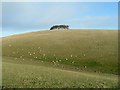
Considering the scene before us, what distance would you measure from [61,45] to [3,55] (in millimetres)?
11855

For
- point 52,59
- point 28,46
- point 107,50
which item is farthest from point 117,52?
point 28,46

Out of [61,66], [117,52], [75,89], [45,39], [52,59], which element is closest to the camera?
[75,89]

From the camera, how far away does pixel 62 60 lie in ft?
153

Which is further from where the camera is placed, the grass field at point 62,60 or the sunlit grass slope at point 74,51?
the sunlit grass slope at point 74,51

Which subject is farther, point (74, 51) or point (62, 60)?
point (74, 51)

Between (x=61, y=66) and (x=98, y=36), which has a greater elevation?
(x=98, y=36)

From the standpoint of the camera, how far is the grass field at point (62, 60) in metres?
28.2

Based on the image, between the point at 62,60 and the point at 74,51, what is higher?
the point at 74,51

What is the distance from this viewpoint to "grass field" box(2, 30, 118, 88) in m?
28.2

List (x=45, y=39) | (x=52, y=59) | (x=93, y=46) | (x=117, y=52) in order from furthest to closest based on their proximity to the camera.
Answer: (x=45, y=39) < (x=93, y=46) < (x=117, y=52) < (x=52, y=59)

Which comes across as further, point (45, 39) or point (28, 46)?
point (45, 39)

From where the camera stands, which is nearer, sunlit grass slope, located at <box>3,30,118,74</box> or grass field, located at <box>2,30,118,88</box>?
grass field, located at <box>2,30,118,88</box>

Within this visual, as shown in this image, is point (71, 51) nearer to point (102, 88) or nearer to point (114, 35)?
point (114, 35)

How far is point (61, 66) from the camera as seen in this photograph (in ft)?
141
